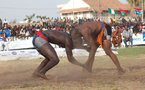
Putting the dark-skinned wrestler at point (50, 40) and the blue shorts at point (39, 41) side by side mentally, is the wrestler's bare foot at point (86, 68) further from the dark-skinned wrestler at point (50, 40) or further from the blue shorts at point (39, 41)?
the blue shorts at point (39, 41)

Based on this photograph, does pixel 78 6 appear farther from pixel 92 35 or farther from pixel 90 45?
pixel 90 45

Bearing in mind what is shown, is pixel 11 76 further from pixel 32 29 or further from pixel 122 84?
pixel 32 29

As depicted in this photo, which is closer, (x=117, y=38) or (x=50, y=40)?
(x=50, y=40)

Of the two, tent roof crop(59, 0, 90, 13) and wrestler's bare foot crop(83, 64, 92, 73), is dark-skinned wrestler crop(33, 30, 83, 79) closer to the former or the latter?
wrestler's bare foot crop(83, 64, 92, 73)

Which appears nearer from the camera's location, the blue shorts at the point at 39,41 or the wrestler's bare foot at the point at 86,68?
the blue shorts at the point at 39,41

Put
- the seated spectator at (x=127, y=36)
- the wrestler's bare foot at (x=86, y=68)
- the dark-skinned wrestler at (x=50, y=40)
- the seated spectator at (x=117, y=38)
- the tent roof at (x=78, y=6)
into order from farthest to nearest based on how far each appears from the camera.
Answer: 1. the tent roof at (x=78, y=6)
2. the seated spectator at (x=127, y=36)
3. the seated spectator at (x=117, y=38)
4. the wrestler's bare foot at (x=86, y=68)
5. the dark-skinned wrestler at (x=50, y=40)

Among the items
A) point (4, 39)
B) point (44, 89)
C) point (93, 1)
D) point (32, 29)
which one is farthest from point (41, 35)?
point (93, 1)

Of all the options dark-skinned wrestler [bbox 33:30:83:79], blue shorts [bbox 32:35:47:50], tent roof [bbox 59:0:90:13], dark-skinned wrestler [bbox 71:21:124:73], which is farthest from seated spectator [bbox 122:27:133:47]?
tent roof [bbox 59:0:90:13]

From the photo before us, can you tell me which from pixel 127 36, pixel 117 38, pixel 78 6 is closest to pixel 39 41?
pixel 117 38

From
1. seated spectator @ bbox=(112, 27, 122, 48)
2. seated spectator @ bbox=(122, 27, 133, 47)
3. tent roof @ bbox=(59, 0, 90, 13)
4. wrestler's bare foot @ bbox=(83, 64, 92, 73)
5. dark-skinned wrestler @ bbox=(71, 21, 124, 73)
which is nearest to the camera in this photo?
dark-skinned wrestler @ bbox=(71, 21, 124, 73)

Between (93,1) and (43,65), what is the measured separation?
41704 millimetres

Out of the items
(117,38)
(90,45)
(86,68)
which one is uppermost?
(90,45)

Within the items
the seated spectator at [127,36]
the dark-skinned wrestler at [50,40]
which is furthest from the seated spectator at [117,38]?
the dark-skinned wrestler at [50,40]

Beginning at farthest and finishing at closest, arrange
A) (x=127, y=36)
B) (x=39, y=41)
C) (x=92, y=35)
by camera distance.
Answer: (x=127, y=36) → (x=92, y=35) → (x=39, y=41)
